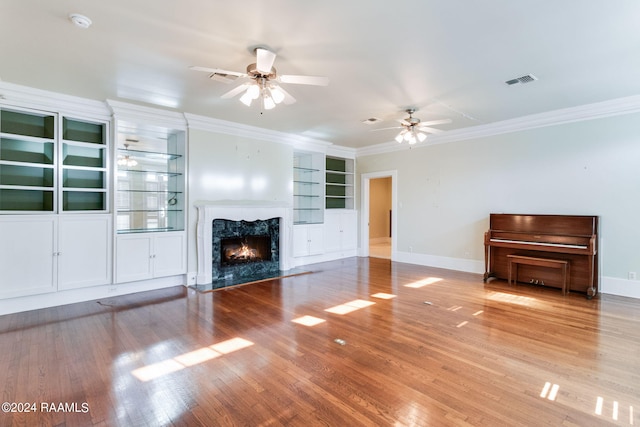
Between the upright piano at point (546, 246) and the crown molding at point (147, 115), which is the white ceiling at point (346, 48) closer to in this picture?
the crown molding at point (147, 115)

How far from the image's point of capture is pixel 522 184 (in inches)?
220

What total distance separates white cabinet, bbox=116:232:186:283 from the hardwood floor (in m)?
0.46

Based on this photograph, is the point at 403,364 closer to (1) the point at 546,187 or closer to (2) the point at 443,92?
(2) the point at 443,92

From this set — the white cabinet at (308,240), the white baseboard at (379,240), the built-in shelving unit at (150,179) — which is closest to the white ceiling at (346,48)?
the built-in shelving unit at (150,179)

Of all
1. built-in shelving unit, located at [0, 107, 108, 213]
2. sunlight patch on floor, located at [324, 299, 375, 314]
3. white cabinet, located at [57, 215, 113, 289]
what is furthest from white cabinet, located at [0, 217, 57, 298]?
sunlight patch on floor, located at [324, 299, 375, 314]

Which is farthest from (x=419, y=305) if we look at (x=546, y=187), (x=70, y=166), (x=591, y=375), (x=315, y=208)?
(x=70, y=166)

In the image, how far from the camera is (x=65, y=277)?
14.0ft

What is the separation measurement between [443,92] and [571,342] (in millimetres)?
3194

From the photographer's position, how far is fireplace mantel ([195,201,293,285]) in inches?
211

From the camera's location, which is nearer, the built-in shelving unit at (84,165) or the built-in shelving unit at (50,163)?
the built-in shelving unit at (50,163)

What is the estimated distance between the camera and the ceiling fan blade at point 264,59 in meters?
2.79

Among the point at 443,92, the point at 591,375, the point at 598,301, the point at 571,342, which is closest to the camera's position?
the point at 591,375

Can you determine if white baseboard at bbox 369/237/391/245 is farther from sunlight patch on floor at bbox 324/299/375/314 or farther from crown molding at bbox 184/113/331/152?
sunlight patch on floor at bbox 324/299/375/314

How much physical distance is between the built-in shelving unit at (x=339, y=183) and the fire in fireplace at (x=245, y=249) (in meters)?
2.39
